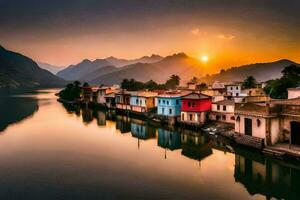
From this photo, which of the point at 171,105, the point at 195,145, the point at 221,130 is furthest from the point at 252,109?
the point at 171,105

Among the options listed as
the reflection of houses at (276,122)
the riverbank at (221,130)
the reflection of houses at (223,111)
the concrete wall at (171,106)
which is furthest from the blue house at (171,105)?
the reflection of houses at (276,122)

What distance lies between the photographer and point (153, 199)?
18.0 meters

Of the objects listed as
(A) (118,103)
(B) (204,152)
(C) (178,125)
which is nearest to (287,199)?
(B) (204,152)

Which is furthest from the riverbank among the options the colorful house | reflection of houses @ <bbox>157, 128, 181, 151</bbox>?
reflection of houses @ <bbox>157, 128, 181, 151</bbox>

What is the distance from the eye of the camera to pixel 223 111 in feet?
129

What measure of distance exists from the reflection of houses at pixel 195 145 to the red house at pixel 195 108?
285 centimetres

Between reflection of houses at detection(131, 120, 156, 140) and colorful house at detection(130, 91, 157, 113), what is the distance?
6.00 metres

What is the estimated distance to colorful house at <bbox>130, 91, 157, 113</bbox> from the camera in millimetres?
55150

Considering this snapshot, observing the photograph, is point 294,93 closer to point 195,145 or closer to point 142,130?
point 195,145

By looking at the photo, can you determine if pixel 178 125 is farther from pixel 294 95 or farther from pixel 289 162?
pixel 289 162

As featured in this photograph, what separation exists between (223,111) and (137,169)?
1928 centimetres

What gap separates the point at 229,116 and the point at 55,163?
74.8 feet

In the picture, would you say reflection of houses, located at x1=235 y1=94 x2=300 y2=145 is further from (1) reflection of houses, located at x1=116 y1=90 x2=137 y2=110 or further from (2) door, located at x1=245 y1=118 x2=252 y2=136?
(1) reflection of houses, located at x1=116 y1=90 x2=137 y2=110

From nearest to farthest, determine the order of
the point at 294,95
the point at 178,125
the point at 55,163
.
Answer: the point at 55,163, the point at 294,95, the point at 178,125
